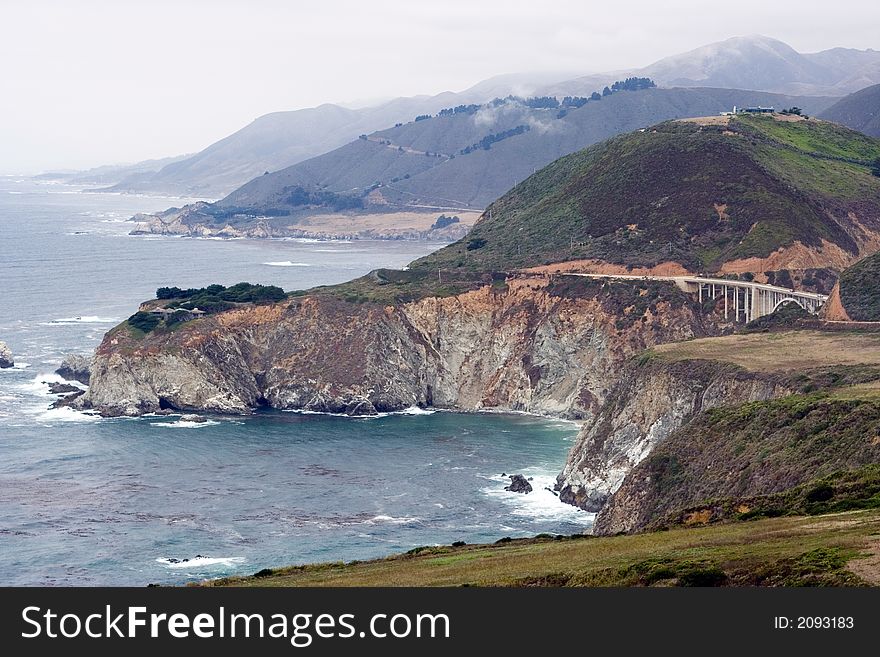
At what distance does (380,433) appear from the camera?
363 feet

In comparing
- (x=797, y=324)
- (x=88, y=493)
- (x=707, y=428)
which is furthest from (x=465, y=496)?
(x=797, y=324)

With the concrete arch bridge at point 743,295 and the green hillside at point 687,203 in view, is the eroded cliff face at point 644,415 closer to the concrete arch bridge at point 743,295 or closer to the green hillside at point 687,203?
the concrete arch bridge at point 743,295

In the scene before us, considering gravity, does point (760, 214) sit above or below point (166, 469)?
above

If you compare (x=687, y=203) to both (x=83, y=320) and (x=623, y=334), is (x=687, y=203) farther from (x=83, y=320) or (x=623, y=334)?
(x=83, y=320)

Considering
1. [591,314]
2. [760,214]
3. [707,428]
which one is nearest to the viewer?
[707,428]

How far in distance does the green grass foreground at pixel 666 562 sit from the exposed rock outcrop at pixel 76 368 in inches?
2887

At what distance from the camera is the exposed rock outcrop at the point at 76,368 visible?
4941 inches

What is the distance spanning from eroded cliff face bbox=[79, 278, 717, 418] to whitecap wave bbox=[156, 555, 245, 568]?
42797 millimetres

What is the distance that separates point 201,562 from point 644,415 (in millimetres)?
31336

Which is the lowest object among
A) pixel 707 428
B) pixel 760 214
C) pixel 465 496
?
pixel 465 496

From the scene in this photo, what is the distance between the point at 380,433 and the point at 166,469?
1926 centimetres

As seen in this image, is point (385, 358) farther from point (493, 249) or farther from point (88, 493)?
point (88, 493)

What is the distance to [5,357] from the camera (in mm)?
132000

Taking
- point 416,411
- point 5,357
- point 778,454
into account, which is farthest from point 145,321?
point 778,454
